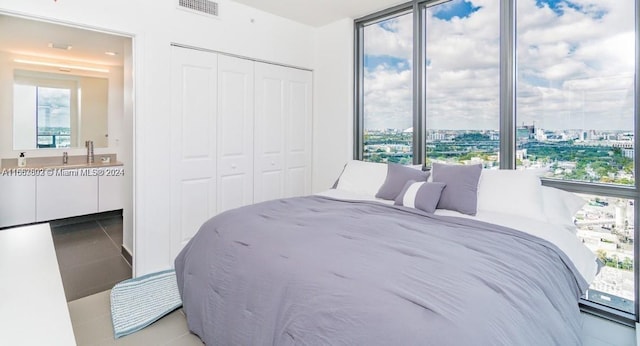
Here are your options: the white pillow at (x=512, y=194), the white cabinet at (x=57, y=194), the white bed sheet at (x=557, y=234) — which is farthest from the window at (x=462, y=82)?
the white cabinet at (x=57, y=194)

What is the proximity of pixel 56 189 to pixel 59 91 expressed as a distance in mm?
1497

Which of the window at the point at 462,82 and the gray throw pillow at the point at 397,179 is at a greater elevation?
the window at the point at 462,82

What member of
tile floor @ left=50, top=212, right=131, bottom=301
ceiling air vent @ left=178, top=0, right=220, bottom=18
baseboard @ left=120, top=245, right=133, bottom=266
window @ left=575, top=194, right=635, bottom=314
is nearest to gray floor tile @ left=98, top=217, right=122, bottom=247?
tile floor @ left=50, top=212, right=131, bottom=301

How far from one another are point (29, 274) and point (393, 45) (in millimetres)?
3594

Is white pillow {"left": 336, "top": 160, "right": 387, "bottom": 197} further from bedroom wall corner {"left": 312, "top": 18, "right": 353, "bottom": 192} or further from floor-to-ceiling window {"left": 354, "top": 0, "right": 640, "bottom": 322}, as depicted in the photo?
bedroom wall corner {"left": 312, "top": 18, "right": 353, "bottom": 192}

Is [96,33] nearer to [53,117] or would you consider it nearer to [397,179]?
[53,117]

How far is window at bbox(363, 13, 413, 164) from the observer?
3693 mm

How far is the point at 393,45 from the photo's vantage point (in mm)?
3818

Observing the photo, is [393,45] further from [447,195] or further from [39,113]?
[39,113]

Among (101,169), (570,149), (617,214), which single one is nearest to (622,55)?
(570,149)

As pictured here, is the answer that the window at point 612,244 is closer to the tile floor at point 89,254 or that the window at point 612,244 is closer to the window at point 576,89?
the window at point 576,89

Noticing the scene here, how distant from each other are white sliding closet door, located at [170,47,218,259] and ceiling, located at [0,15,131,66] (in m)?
0.61

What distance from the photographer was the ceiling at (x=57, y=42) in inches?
138

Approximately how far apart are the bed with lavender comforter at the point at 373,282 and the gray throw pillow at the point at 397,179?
53 cm
